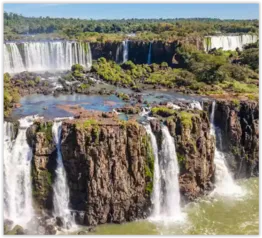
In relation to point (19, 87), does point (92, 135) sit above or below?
below

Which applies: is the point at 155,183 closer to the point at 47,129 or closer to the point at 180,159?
the point at 180,159

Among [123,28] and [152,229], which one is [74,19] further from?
[152,229]

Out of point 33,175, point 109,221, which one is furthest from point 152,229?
point 33,175

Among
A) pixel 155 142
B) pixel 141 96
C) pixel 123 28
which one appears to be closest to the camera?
pixel 155 142

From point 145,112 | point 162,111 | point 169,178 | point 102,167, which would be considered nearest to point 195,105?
point 162,111

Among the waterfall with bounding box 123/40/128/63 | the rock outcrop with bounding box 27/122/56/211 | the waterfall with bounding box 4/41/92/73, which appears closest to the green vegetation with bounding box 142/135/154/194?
the rock outcrop with bounding box 27/122/56/211

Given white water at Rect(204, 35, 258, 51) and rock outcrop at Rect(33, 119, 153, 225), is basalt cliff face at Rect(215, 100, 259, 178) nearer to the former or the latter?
rock outcrop at Rect(33, 119, 153, 225)
